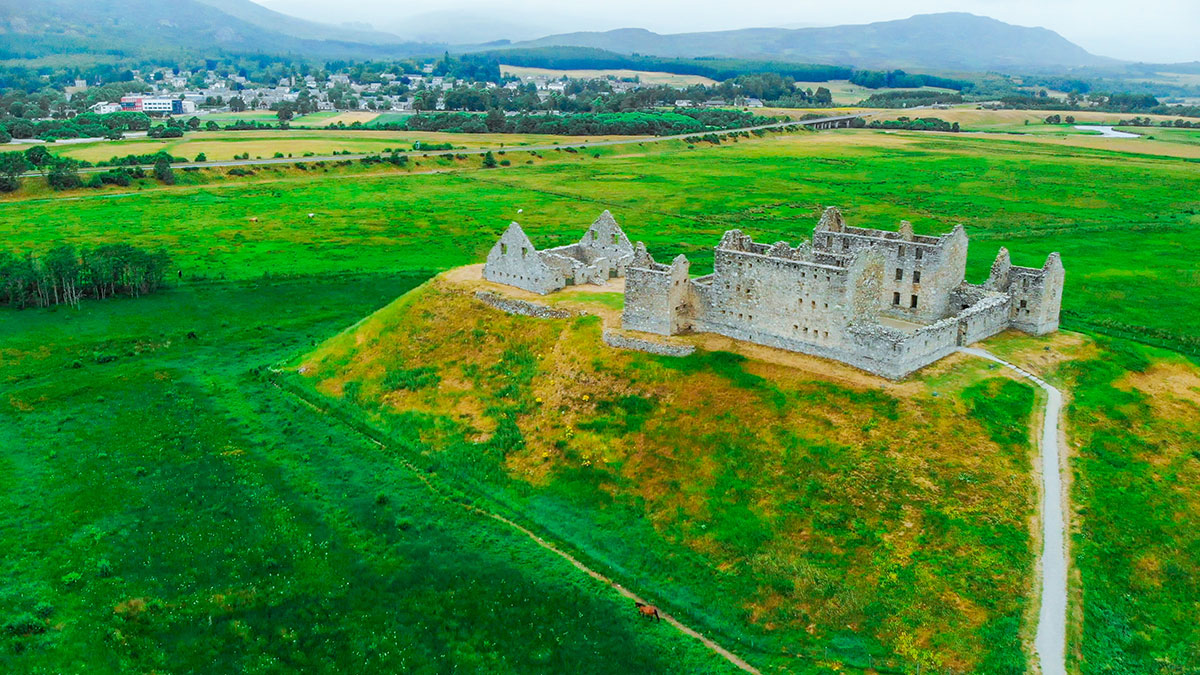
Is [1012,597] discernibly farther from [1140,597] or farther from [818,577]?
[818,577]

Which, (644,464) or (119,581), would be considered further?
(644,464)

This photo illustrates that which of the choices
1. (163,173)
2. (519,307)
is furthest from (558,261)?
(163,173)

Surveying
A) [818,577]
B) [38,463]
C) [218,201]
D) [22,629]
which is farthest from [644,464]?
[218,201]

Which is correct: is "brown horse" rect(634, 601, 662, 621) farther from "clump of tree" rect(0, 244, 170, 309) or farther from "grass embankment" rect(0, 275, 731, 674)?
"clump of tree" rect(0, 244, 170, 309)

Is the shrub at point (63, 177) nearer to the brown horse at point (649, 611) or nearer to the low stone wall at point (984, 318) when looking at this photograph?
the low stone wall at point (984, 318)

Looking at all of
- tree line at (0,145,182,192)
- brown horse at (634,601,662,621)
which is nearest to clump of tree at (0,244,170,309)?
tree line at (0,145,182,192)

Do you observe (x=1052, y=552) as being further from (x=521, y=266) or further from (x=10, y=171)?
(x=10, y=171)
